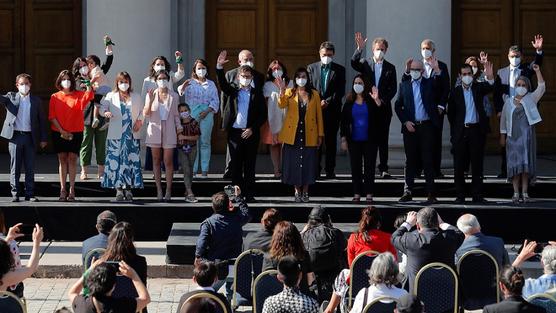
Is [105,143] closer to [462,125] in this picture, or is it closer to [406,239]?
[462,125]

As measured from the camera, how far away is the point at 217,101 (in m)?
19.6

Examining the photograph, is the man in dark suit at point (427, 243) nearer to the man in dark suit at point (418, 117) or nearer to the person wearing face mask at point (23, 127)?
→ the man in dark suit at point (418, 117)

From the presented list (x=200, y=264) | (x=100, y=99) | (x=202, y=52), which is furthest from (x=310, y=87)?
(x=200, y=264)

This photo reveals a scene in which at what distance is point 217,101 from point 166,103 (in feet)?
4.20

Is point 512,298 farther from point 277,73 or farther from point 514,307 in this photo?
point 277,73

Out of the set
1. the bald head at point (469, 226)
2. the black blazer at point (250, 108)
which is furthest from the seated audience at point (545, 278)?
the black blazer at point (250, 108)

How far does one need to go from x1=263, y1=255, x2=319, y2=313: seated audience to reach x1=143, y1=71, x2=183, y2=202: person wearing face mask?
310 inches

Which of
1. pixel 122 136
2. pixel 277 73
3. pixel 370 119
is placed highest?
pixel 277 73

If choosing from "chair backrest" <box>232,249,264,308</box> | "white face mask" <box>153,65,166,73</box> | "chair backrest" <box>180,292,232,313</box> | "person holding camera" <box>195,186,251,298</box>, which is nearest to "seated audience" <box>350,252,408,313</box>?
"chair backrest" <box>180,292,232,313</box>

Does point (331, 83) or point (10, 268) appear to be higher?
point (331, 83)

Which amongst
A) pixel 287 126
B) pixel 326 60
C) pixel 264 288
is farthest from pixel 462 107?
pixel 264 288

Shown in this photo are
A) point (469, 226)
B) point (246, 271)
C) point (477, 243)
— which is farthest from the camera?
point (469, 226)

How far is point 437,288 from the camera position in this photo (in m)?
12.0

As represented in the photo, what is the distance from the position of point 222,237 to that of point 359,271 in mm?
2068
